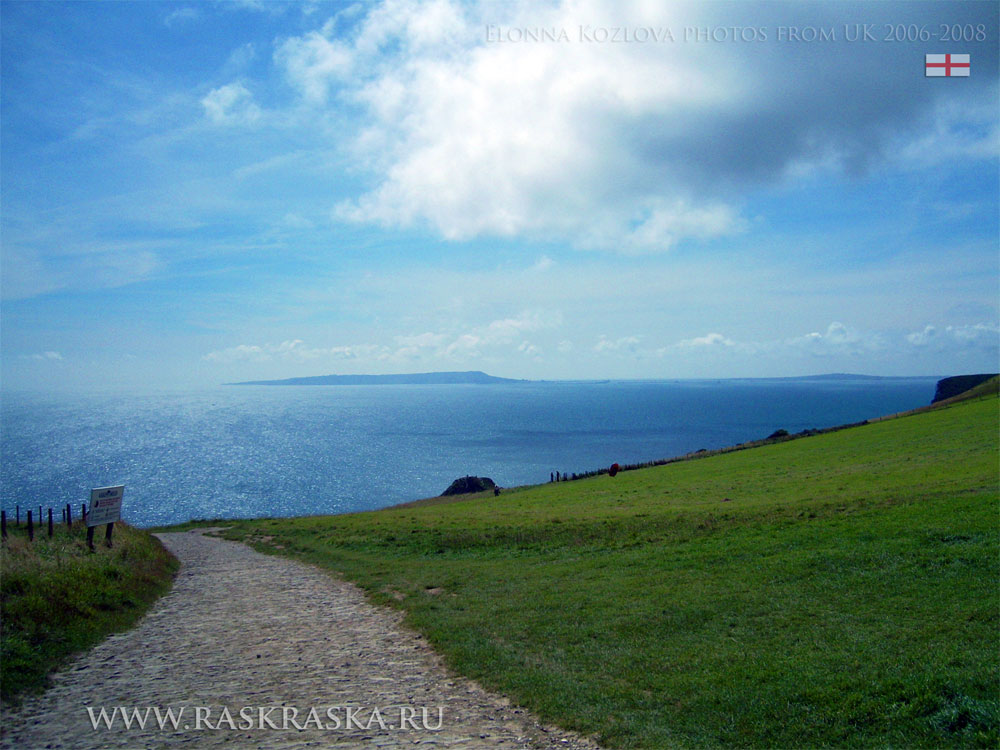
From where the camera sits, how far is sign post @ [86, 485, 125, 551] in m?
19.7

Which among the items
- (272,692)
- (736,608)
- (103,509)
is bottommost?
(272,692)

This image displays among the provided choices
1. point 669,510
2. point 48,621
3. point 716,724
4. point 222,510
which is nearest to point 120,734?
point 48,621

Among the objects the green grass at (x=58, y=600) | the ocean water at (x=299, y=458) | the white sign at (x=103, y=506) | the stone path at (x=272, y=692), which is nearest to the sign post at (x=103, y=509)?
the white sign at (x=103, y=506)

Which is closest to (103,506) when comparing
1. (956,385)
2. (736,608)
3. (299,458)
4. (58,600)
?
(58,600)

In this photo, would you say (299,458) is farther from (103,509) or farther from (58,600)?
(58,600)

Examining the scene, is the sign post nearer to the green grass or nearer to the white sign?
the white sign

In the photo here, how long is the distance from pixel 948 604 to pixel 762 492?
18713 mm

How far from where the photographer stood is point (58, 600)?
13172 millimetres

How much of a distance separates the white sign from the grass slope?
7244 mm

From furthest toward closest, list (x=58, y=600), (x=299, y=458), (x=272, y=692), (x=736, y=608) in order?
(x=299, y=458) → (x=58, y=600) → (x=736, y=608) → (x=272, y=692)

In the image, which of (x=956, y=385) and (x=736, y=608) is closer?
(x=736, y=608)

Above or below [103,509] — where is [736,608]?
below

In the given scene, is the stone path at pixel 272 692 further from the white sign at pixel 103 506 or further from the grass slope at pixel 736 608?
the white sign at pixel 103 506

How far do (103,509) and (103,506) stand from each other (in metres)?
0.10
